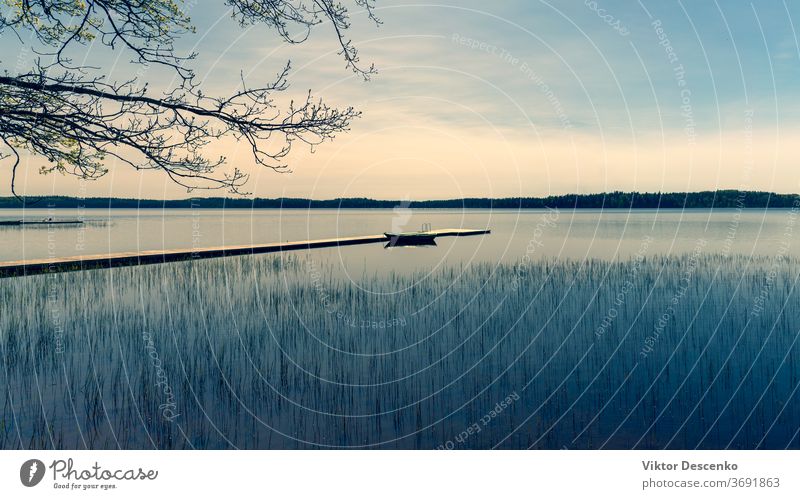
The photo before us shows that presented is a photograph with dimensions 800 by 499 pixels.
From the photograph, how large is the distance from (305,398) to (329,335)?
537cm

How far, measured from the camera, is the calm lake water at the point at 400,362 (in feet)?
34.3

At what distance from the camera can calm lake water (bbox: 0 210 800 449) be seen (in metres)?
10.5

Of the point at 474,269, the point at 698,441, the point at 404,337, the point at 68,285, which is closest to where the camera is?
the point at 698,441

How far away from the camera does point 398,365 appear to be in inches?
569

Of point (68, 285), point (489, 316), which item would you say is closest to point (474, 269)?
point (489, 316)
